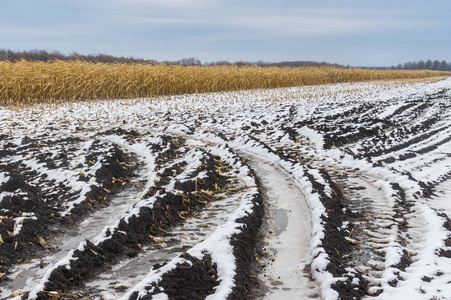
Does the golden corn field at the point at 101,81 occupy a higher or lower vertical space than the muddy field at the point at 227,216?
higher

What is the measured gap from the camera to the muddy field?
2.87m

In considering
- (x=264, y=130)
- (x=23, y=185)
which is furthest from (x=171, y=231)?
(x=264, y=130)

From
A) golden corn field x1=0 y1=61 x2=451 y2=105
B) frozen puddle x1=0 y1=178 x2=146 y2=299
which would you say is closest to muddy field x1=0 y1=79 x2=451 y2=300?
frozen puddle x1=0 y1=178 x2=146 y2=299

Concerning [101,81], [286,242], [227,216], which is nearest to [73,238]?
[227,216]

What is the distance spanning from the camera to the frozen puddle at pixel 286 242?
2.92 m

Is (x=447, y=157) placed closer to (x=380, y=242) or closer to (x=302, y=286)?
(x=380, y=242)

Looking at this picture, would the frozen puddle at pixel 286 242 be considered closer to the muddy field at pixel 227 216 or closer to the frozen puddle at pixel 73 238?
the muddy field at pixel 227 216

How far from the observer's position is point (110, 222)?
13.9 ft

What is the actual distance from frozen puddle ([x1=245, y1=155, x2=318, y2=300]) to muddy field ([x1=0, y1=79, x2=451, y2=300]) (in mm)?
17

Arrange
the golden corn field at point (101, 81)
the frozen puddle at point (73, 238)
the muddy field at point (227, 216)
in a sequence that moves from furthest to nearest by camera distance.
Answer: the golden corn field at point (101, 81), the frozen puddle at point (73, 238), the muddy field at point (227, 216)

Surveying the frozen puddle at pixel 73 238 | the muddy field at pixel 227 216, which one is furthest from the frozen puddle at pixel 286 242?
the frozen puddle at pixel 73 238

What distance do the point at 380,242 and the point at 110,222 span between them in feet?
9.38

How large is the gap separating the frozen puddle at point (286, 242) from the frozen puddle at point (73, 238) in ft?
5.64

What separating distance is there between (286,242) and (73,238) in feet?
7.14
